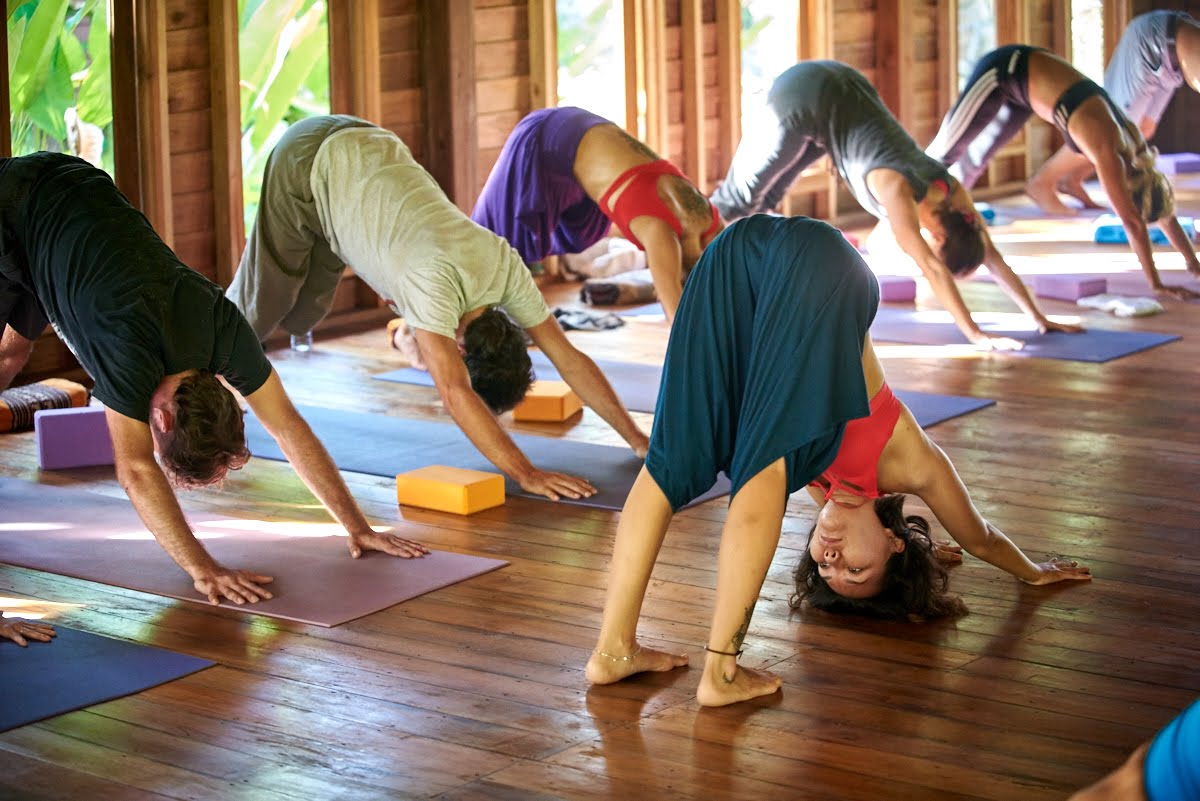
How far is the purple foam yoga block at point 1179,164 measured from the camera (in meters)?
12.0

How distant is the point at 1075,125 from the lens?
6.88 metres

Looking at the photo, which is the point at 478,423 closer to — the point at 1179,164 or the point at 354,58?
the point at 354,58

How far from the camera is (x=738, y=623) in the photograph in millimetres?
2805

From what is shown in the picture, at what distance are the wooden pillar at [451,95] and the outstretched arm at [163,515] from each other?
414cm

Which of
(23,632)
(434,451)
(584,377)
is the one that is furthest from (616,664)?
(434,451)

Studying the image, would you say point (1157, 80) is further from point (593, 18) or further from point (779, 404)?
point (779, 404)

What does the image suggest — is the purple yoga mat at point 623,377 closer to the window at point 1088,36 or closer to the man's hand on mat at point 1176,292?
the man's hand on mat at point 1176,292

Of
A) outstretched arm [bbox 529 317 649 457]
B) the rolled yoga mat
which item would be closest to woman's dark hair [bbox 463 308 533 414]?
outstretched arm [bbox 529 317 649 457]

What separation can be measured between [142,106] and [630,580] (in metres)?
3.95

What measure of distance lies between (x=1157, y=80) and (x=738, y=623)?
657 cm

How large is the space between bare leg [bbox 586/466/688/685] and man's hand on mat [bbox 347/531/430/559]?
3.04 ft

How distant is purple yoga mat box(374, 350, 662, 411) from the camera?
5.60 meters

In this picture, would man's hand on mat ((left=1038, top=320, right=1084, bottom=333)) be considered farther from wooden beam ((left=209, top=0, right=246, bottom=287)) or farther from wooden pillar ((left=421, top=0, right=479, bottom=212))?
wooden beam ((left=209, top=0, right=246, bottom=287))

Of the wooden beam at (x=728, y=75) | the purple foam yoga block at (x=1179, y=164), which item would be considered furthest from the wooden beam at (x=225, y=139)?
the purple foam yoga block at (x=1179, y=164)
